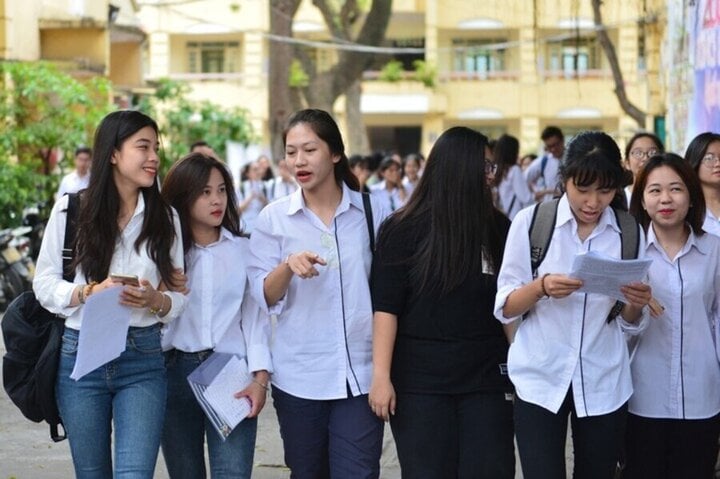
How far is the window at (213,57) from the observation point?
46281 millimetres

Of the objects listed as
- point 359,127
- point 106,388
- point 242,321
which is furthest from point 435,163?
point 359,127

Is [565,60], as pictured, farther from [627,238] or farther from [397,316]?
[397,316]

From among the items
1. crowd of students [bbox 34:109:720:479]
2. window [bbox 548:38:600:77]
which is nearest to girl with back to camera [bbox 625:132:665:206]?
crowd of students [bbox 34:109:720:479]

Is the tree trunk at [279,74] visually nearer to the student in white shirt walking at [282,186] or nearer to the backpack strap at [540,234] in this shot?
the student in white shirt walking at [282,186]

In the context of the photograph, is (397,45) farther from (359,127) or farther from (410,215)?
(410,215)

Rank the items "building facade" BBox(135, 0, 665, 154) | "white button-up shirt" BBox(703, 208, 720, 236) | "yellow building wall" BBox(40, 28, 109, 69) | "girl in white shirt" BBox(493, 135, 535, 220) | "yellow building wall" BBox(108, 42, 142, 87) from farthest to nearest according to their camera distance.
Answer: "building facade" BBox(135, 0, 665, 154) → "yellow building wall" BBox(108, 42, 142, 87) → "yellow building wall" BBox(40, 28, 109, 69) → "girl in white shirt" BBox(493, 135, 535, 220) → "white button-up shirt" BBox(703, 208, 720, 236)

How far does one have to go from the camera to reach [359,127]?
3469 centimetres

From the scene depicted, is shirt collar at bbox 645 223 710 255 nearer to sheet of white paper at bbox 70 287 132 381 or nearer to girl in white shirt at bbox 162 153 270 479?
girl in white shirt at bbox 162 153 270 479

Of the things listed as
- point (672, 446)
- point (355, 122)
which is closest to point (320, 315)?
point (672, 446)

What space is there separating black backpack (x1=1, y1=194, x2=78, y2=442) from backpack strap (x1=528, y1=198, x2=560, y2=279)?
1664mm

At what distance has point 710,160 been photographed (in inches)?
282

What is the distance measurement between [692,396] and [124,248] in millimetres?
2233

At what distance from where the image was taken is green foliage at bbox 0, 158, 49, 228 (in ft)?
54.7

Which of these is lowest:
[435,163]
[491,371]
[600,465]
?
[600,465]
